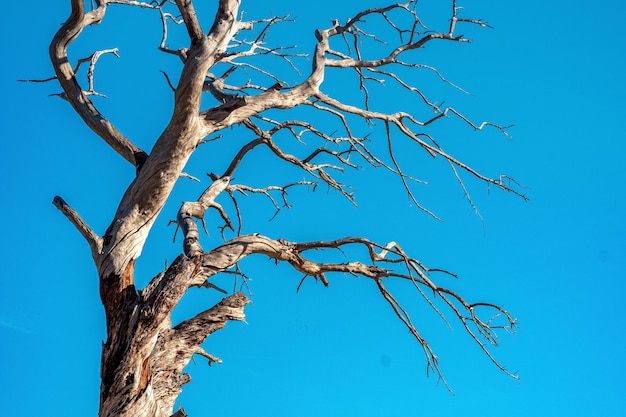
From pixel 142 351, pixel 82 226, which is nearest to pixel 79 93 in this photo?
pixel 82 226

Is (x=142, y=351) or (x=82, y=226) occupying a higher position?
(x=82, y=226)

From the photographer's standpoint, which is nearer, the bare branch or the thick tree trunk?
the thick tree trunk

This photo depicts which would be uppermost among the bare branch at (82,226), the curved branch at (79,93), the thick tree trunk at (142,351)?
the curved branch at (79,93)

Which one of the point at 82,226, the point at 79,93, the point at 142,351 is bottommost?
the point at 142,351

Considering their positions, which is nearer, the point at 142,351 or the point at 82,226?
the point at 142,351

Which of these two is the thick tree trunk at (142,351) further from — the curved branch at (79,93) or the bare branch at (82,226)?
the curved branch at (79,93)

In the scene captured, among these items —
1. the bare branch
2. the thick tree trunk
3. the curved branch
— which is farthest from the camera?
the curved branch

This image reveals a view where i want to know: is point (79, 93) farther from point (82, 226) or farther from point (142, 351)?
point (142, 351)

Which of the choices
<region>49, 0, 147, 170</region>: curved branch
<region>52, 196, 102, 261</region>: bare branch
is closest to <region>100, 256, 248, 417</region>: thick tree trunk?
<region>52, 196, 102, 261</region>: bare branch

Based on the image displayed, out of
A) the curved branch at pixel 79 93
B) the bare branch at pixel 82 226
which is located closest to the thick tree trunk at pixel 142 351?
the bare branch at pixel 82 226

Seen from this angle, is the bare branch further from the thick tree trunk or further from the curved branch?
the curved branch

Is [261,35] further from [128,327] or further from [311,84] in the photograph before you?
[128,327]

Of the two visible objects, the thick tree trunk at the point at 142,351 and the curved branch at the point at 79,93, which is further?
the curved branch at the point at 79,93

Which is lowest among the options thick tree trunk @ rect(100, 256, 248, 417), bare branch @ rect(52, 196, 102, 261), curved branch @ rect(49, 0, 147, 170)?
thick tree trunk @ rect(100, 256, 248, 417)
